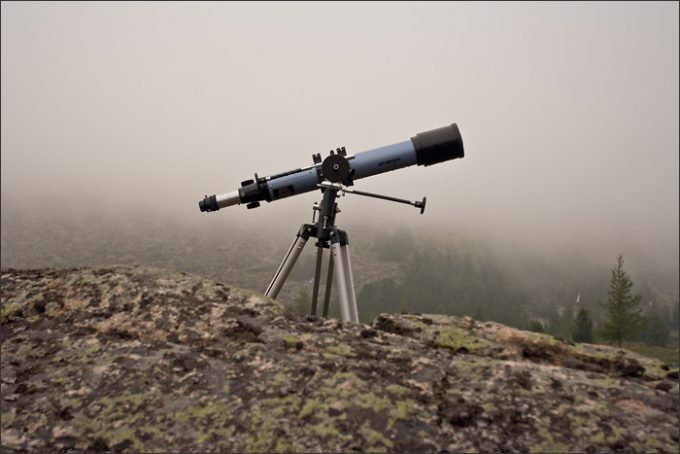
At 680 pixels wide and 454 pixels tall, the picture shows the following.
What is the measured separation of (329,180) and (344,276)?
2.15m

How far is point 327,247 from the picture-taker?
9.38 meters

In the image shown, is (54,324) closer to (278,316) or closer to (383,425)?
(278,316)

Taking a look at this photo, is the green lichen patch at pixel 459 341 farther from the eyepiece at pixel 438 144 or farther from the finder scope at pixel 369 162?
the eyepiece at pixel 438 144

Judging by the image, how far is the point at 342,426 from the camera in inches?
144

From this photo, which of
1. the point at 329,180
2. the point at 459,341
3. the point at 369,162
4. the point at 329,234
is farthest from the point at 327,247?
the point at 459,341

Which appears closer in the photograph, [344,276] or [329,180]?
[344,276]

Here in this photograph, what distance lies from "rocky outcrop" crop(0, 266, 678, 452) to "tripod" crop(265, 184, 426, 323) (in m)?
2.37

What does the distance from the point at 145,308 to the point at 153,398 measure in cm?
166

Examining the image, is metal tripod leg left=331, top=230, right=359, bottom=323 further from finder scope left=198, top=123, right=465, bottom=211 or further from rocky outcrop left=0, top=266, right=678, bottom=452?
rocky outcrop left=0, top=266, right=678, bottom=452

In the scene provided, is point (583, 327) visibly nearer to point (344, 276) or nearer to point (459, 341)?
point (344, 276)

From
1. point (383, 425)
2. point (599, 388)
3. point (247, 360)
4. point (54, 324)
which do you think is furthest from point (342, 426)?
point (54, 324)

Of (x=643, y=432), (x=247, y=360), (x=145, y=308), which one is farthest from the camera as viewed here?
(x=145, y=308)

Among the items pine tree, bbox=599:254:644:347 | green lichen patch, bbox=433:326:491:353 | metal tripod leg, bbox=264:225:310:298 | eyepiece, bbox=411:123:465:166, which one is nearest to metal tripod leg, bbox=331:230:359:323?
metal tripod leg, bbox=264:225:310:298

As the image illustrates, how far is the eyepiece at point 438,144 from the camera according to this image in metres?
9.59
